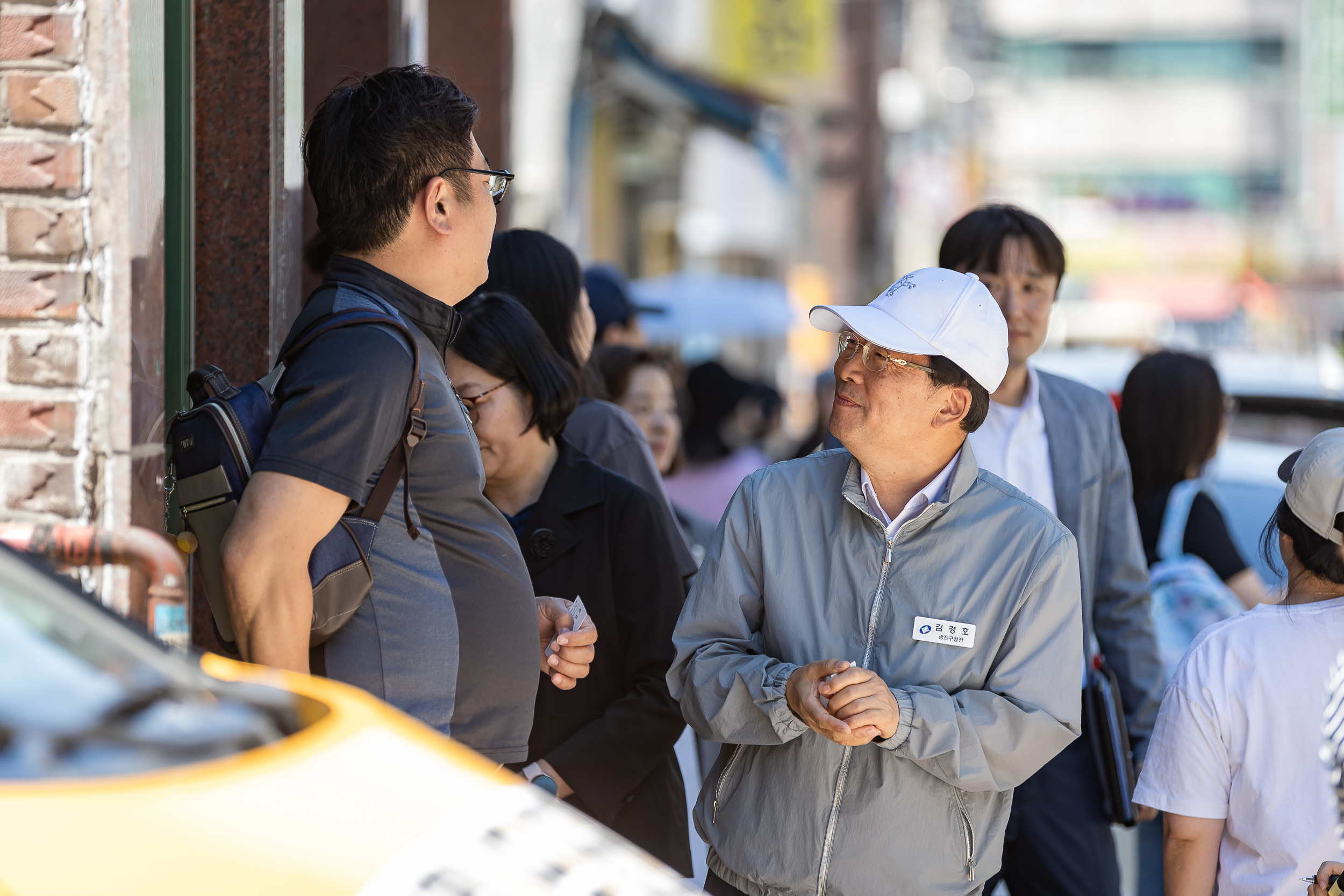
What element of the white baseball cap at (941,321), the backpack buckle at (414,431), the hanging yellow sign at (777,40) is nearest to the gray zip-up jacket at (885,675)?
the white baseball cap at (941,321)

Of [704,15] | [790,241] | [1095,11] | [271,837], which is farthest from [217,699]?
[1095,11]

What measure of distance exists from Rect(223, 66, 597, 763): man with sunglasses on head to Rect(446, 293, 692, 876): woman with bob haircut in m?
0.66

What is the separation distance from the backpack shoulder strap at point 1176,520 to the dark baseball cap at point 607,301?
2.24 metres

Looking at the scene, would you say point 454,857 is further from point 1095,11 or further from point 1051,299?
point 1095,11

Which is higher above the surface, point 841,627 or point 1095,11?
point 1095,11

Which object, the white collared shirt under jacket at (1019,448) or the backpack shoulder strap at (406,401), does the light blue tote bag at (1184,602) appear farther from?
the backpack shoulder strap at (406,401)

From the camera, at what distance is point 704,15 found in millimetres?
18422

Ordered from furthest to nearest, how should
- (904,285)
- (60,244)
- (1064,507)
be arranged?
(1064,507), (60,244), (904,285)

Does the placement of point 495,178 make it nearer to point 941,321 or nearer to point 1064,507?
point 941,321

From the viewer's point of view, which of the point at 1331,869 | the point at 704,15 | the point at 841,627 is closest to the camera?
the point at 1331,869

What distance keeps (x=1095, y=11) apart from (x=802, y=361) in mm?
38915

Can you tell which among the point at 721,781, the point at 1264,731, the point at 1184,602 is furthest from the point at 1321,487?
the point at 1184,602

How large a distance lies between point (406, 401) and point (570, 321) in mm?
1568

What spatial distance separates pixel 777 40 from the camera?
17.4 metres
